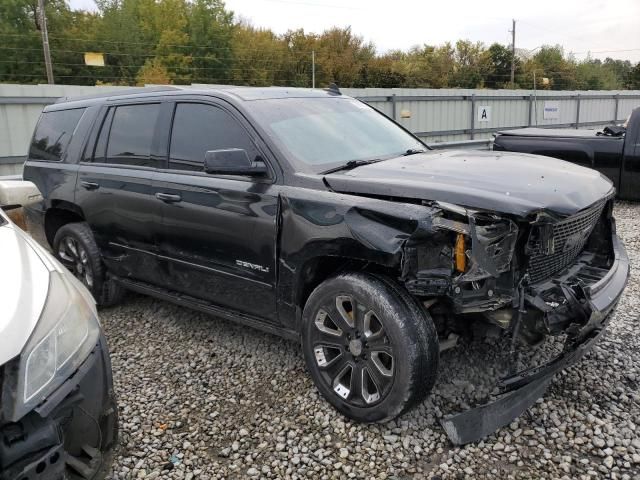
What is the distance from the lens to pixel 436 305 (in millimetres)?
3055

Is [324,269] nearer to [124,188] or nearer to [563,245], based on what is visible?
[563,245]

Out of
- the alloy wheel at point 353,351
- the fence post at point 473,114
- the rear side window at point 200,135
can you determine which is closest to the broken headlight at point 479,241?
the alloy wheel at point 353,351

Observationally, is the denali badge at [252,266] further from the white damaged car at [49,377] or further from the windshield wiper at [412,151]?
the windshield wiper at [412,151]

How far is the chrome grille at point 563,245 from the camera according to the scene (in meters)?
2.92

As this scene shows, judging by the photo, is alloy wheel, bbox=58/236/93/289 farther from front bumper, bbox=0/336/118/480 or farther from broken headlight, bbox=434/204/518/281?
broken headlight, bbox=434/204/518/281

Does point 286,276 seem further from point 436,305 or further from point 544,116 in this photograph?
point 544,116

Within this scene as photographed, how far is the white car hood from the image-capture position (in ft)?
6.07

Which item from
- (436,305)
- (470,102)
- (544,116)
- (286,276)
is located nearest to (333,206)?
(286,276)

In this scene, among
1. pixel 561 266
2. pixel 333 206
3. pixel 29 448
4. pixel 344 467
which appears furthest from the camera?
pixel 561 266

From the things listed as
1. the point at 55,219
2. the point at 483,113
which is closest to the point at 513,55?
the point at 483,113

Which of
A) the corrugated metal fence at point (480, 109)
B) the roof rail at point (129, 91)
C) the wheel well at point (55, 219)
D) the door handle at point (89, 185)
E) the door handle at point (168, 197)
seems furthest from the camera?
the corrugated metal fence at point (480, 109)

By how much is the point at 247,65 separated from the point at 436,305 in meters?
50.5

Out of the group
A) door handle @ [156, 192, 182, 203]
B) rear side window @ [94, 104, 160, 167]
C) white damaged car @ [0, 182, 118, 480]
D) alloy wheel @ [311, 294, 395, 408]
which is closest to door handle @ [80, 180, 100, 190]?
rear side window @ [94, 104, 160, 167]

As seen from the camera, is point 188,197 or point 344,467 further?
point 188,197
